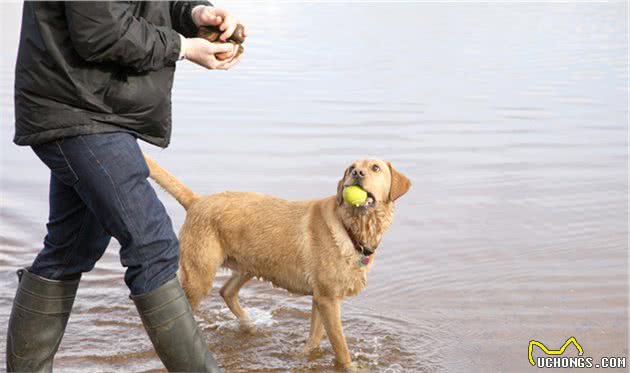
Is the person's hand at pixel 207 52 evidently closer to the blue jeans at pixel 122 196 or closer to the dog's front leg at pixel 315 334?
the blue jeans at pixel 122 196

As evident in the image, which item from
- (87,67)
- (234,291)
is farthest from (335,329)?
(87,67)

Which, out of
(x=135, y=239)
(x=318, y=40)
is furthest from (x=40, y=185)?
(x=318, y=40)

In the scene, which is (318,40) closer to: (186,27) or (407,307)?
(407,307)

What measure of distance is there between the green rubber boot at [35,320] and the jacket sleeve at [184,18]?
1272mm

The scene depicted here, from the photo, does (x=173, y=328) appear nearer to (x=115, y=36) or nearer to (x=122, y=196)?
(x=122, y=196)

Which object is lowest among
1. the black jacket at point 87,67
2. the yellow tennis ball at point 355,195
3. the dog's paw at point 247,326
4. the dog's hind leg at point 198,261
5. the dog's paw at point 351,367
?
the dog's paw at point 351,367

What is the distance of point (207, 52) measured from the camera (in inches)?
150

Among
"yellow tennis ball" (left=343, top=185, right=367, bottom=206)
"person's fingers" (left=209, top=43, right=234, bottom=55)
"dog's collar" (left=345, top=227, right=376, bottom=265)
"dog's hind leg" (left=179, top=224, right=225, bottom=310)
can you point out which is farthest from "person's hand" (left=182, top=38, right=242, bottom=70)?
"dog's hind leg" (left=179, top=224, right=225, bottom=310)

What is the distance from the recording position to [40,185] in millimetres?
8961

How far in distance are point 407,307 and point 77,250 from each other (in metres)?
2.69

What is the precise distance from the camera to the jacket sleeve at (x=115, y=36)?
3369 mm

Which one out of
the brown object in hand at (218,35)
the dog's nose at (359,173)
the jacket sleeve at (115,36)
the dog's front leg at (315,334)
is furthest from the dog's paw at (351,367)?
the jacket sleeve at (115,36)

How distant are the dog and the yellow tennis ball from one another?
4 centimetres

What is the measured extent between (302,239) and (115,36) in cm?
238
